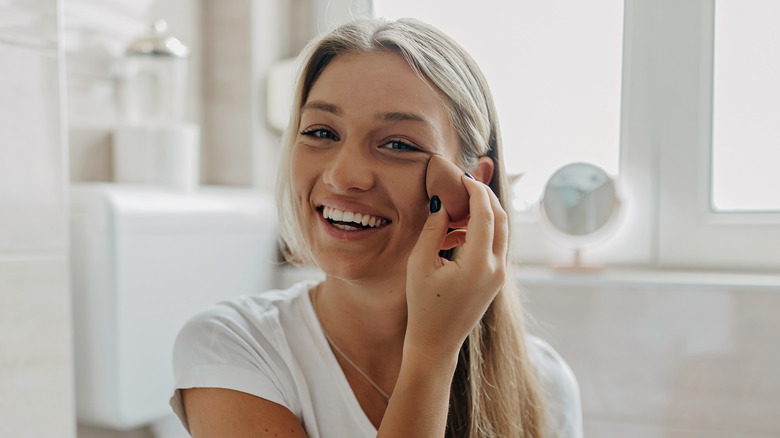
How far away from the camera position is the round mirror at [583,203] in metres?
1.35

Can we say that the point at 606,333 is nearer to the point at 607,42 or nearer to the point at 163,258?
the point at 607,42

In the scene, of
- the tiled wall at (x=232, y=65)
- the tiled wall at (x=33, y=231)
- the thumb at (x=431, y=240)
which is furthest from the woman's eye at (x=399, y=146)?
the tiled wall at (x=232, y=65)

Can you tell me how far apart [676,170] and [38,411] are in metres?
1.25

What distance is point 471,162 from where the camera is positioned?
2.87ft

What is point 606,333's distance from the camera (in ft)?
4.12

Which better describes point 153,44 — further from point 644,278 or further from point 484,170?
point 644,278

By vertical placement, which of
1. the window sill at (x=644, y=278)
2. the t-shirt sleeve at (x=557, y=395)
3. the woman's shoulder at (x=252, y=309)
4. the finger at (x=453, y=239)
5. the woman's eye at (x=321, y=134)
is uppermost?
the woman's eye at (x=321, y=134)

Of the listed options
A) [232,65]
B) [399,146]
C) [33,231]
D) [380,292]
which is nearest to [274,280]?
[232,65]

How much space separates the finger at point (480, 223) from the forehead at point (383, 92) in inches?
5.4

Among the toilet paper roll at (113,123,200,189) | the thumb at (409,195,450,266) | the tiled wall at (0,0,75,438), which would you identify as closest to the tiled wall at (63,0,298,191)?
the toilet paper roll at (113,123,200,189)

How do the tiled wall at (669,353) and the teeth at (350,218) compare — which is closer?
the teeth at (350,218)

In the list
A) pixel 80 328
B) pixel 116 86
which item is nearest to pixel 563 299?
pixel 80 328

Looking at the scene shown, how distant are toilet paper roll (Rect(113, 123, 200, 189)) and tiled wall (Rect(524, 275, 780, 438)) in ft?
2.55

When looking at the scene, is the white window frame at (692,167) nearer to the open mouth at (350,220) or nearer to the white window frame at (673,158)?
Result: the white window frame at (673,158)
